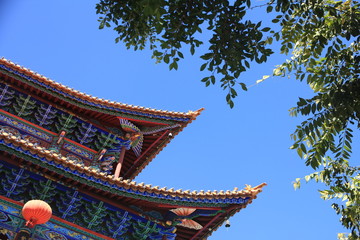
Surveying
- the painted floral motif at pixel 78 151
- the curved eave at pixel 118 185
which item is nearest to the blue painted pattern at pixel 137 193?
the curved eave at pixel 118 185

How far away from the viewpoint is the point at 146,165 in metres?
13.2

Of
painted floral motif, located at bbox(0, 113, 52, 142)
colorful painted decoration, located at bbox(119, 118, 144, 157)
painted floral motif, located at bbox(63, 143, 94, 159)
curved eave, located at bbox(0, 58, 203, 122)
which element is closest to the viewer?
painted floral motif, located at bbox(0, 113, 52, 142)

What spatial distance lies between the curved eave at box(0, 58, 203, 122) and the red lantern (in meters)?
3.90

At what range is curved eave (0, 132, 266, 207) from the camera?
7883mm

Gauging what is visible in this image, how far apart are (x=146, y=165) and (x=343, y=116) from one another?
822 centimetres

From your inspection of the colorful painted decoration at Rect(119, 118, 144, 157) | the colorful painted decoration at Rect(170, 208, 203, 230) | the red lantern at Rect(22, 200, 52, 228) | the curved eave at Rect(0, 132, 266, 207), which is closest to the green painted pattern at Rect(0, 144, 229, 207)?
the curved eave at Rect(0, 132, 266, 207)

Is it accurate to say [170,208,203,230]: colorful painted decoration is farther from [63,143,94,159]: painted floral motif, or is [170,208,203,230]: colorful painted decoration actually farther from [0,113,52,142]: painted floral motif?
[0,113,52,142]: painted floral motif

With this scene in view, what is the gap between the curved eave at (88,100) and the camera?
10.5 m

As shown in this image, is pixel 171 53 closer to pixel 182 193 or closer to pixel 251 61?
pixel 251 61

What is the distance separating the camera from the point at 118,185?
868 centimetres

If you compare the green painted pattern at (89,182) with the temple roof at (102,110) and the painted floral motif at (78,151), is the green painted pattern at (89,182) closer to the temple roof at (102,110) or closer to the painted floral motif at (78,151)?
the painted floral motif at (78,151)

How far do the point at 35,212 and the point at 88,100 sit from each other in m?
4.14

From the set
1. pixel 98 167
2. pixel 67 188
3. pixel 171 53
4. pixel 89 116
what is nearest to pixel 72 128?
pixel 89 116

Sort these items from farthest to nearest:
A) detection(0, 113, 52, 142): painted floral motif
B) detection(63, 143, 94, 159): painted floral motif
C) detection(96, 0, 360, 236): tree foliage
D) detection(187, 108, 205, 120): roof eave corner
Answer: detection(187, 108, 205, 120): roof eave corner, detection(63, 143, 94, 159): painted floral motif, detection(0, 113, 52, 142): painted floral motif, detection(96, 0, 360, 236): tree foliage
